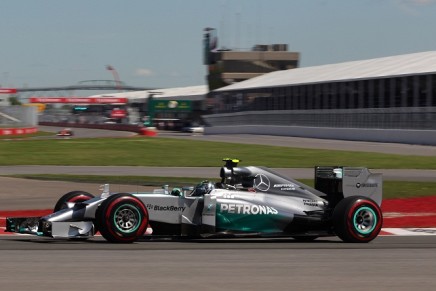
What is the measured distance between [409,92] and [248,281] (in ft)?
137

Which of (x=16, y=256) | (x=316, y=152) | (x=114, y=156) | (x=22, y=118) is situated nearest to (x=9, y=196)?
(x=16, y=256)

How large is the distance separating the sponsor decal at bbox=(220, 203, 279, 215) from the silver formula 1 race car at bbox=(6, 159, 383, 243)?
1cm

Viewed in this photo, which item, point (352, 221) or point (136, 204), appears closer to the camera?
point (136, 204)

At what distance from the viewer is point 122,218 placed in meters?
12.7

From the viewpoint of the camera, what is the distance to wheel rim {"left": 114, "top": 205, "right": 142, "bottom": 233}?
12.7m

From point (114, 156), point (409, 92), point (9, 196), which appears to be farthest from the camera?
point (409, 92)

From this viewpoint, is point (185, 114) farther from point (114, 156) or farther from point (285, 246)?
point (285, 246)

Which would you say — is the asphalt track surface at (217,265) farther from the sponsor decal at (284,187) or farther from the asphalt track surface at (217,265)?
the sponsor decal at (284,187)

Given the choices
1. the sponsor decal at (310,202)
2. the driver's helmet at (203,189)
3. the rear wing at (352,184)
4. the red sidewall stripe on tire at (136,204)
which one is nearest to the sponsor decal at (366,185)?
the rear wing at (352,184)

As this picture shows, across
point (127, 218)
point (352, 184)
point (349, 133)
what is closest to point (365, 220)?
point (352, 184)

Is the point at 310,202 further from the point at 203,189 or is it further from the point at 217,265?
the point at 217,265

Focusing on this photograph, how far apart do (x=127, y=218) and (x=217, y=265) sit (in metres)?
2.47

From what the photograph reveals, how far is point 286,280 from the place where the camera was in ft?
31.3

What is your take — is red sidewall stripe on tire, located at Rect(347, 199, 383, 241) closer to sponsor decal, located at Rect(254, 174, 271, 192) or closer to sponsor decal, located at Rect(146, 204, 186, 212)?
sponsor decal, located at Rect(254, 174, 271, 192)
